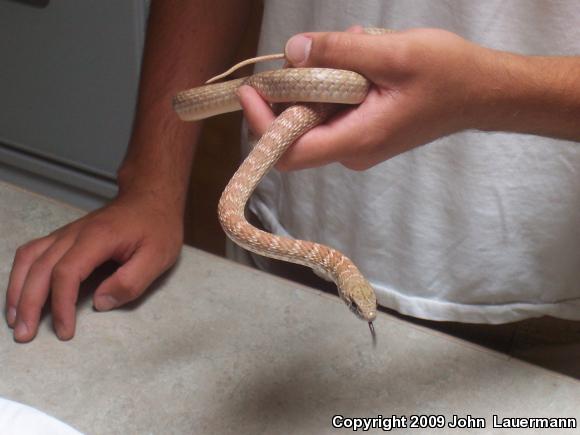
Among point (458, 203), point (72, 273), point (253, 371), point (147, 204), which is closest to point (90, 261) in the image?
point (72, 273)

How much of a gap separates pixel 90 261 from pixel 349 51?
1.58ft

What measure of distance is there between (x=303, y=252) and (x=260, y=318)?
16 cm

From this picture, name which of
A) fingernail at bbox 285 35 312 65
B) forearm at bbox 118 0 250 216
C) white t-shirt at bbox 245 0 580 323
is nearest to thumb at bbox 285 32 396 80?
fingernail at bbox 285 35 312 65

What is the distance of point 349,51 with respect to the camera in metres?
0.72

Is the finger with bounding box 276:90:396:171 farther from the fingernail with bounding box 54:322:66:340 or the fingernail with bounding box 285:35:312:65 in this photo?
the fingernail with bounding box 54:322:66:340

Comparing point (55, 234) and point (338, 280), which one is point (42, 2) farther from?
point (338, 280)

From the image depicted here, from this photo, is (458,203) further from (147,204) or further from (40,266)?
(40,266)

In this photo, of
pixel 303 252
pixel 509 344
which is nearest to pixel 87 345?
pixel 303 252

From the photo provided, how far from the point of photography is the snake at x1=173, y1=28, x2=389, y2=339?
29.7 inches

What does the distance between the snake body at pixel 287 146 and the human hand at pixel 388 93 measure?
0.04 ft

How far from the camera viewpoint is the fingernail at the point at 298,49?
76 cm

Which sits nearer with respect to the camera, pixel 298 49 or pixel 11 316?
pixel 298 49

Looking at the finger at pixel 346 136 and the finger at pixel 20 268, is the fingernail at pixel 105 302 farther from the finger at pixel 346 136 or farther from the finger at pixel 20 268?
the finger at pixel 346 136

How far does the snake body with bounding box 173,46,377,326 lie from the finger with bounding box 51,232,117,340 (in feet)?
0.89
